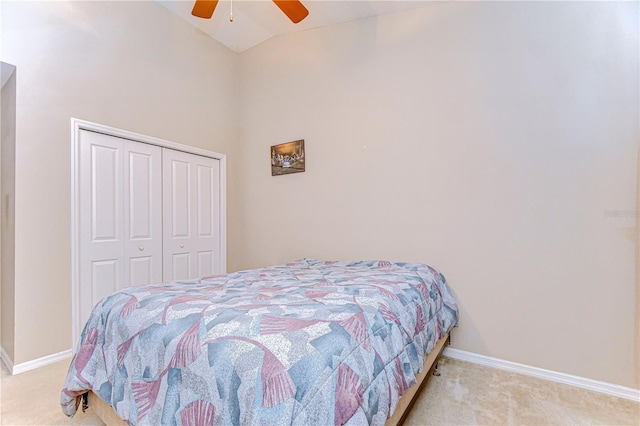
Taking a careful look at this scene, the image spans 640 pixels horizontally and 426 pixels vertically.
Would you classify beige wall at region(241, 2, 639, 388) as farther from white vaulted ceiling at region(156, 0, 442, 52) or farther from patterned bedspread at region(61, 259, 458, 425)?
patterned bedspread at region(61, 259, 458, 425)

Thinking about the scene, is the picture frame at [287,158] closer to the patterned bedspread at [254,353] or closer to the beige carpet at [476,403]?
the patterned bedspread at [254,353]

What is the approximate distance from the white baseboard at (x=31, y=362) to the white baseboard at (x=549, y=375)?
3.08 metres

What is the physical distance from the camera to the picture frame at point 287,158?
10.8 feet

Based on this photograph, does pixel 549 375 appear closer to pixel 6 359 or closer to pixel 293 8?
pixel 293 8

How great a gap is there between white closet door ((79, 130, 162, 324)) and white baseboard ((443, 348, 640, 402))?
291cm

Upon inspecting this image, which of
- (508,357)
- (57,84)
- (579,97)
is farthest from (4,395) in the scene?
(579,97)

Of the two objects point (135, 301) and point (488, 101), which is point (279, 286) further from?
point (488, 101)

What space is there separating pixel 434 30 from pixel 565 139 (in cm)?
136

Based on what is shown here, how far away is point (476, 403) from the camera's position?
1.78 meters

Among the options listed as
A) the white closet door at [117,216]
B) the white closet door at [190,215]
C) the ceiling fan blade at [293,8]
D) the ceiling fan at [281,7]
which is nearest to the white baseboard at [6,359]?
the white closet door at [117,216]

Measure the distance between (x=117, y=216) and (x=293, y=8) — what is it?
2301 mm

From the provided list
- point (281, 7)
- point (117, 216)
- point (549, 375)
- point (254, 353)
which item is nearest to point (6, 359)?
point (117, 216)

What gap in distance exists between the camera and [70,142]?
2471mm

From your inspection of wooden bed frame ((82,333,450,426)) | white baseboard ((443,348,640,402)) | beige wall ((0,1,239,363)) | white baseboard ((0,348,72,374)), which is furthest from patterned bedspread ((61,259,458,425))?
beige wall ((0,1,239,363))
